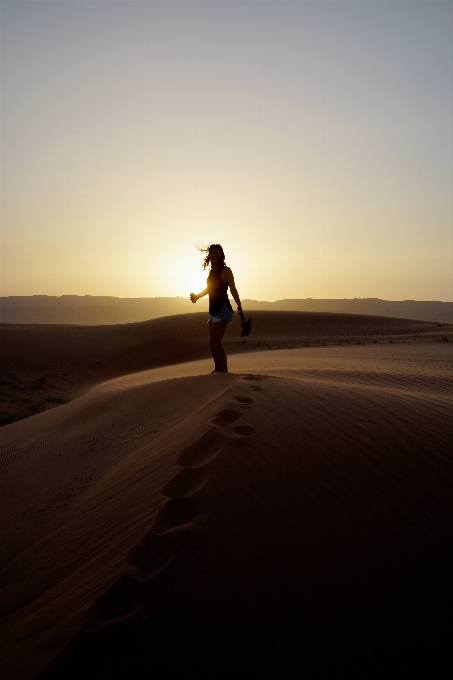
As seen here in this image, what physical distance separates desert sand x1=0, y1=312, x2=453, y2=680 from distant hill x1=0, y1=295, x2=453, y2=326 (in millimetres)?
116521

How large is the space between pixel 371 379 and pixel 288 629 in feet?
21.2

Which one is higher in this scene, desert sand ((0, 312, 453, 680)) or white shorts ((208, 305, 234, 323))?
white shorts ((208, 305, 234, 323))

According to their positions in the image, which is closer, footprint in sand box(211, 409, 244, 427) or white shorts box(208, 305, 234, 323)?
footprint in sand box(211, 409, 244, 427)

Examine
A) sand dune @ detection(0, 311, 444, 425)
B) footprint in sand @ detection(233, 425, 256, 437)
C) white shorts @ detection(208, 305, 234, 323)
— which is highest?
white shorts @ detection(208, 305, 234, 323)

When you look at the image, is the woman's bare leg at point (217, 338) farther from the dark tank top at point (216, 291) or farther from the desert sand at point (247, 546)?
the desert sand at point (247, 546)

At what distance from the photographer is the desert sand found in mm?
2281

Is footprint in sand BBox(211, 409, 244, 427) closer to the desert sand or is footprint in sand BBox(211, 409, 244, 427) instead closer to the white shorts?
the desert sand

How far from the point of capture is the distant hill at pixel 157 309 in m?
127

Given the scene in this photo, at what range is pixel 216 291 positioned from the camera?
8500 mm

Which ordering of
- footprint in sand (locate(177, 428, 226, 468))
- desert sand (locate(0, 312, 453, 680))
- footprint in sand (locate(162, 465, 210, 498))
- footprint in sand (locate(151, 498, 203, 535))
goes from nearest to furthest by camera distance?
desert sand (locate(0, 312, 453, 680))
footprint in sand (locate(151, 498, 203, 535))
footprint in sand (locate(162, 465, 210, 498))
footprint in sand (locate(177, 428, 226, 468))

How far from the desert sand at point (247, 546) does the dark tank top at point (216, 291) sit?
8.94 ft

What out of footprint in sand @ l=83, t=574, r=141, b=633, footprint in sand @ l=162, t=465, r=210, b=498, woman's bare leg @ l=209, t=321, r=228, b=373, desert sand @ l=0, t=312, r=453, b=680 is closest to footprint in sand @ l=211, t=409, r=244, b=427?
desert sand @ l=0, t=312, r=453, b=680

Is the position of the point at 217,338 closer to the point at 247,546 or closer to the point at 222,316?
the point at 222,316

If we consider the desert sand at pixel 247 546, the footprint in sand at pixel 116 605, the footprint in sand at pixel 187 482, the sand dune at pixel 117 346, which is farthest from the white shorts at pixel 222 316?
the sand dune at pixel 117 346
